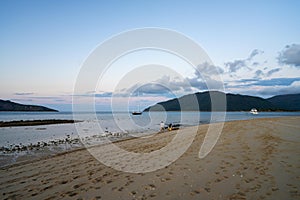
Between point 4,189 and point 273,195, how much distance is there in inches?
310

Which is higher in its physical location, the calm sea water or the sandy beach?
the sandy beach

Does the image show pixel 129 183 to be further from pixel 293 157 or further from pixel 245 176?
pixel 293 157

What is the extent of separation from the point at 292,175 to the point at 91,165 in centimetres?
777

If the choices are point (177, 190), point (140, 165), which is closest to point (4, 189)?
point (140, 165)

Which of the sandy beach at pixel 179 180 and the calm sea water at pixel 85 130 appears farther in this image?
the calm sea water at pixel 85 130

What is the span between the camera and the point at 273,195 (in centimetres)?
520

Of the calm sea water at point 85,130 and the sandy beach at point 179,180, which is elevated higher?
the sandy beach at point 179,180

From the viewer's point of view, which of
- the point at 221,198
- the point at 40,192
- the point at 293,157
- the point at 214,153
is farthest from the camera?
the point at 214,153

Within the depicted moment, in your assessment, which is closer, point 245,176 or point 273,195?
point 273,195

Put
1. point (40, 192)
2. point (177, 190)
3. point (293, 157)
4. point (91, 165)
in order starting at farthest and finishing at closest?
point (91, 165) < point (293, 157) < point (40, 192) < point (177, 190)

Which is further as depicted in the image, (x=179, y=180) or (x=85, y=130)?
(x=85, y=130)

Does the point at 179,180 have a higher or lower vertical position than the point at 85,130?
higher

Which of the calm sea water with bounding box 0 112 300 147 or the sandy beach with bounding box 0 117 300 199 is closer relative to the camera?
the sandy beach with bounding box 0 117 300 199

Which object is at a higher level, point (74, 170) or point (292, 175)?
point (292, 175)
